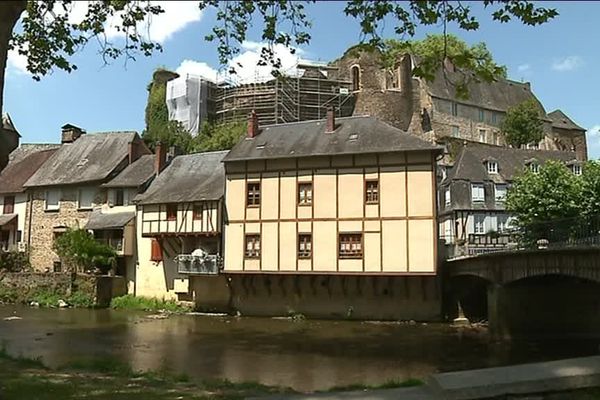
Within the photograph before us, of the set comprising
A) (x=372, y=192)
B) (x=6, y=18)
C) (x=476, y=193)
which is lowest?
(x=6, y=18)

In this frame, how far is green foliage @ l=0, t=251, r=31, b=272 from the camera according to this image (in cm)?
3562

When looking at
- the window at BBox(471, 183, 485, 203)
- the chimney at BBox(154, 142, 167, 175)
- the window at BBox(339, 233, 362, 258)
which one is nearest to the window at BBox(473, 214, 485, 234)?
the window at BBox(471, 183, 485, 203)

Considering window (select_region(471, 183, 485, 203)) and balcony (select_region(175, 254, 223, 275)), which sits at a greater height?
Answer: window (select_region(471, 183, 485, 203))

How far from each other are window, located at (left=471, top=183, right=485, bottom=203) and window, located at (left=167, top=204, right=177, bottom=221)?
A: 60.7 ft

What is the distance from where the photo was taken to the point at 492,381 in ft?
19.4

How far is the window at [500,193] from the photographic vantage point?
3847 cm

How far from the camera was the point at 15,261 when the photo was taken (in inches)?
1416

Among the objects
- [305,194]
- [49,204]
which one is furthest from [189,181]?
[49,204]

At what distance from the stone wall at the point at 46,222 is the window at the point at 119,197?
4.30 ft

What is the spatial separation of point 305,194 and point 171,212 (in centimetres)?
707

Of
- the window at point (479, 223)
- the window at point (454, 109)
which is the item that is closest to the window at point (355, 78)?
the window at point (454, 109)

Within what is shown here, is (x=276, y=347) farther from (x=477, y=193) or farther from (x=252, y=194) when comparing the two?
(x=477, y=193)

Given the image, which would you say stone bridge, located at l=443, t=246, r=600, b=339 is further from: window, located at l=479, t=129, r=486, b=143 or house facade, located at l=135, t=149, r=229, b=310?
window, located at l=479, t=129, r=486, b=143

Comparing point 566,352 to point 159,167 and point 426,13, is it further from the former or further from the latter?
point 159,167
